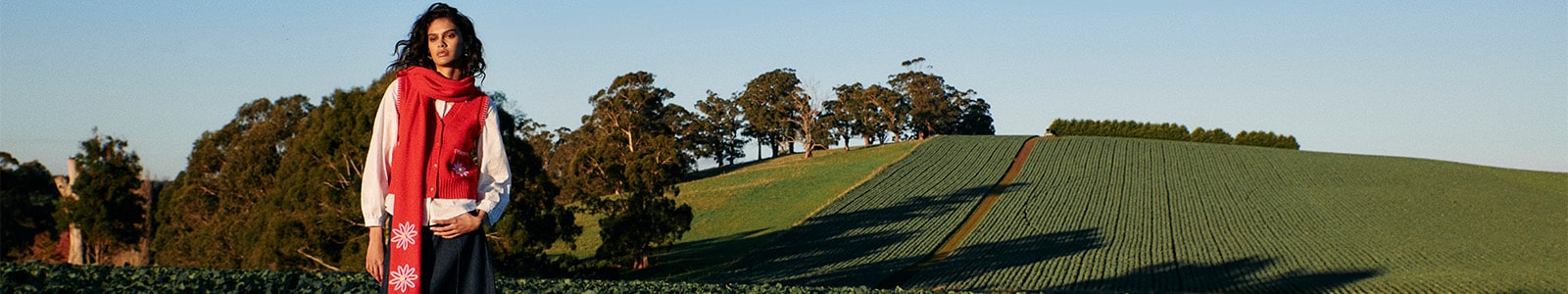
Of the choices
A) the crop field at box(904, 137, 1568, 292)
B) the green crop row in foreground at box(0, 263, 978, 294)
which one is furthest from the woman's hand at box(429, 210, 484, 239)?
the crop field at box(904, 137, 1568, 292)

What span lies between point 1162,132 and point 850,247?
171ft

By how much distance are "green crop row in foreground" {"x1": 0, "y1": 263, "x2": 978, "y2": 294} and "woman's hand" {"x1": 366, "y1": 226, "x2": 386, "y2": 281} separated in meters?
5.62

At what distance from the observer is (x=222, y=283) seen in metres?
11.0

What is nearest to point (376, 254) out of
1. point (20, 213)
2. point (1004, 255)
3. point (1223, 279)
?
point (1223, 279)

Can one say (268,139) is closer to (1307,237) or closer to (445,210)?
(1307,237)

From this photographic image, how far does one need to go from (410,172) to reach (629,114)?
3479 centimetres

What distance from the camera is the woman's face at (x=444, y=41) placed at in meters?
4.99

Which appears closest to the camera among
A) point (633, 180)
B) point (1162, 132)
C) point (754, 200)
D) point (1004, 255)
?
point (633, 180)

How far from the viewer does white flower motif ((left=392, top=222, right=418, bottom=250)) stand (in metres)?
4.81

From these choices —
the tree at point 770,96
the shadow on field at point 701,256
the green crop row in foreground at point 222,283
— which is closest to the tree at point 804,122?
the tree at point 770,96

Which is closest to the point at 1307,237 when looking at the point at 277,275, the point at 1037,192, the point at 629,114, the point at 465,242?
the point at 1037,192

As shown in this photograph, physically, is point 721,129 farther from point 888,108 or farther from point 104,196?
point 104,196

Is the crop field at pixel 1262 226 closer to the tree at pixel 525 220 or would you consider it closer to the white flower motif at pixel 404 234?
the tree at pixel 525 220

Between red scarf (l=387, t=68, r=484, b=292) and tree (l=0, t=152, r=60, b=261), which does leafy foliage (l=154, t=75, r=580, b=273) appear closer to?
→ tree (l=0, t=152, r=60, b=261)
